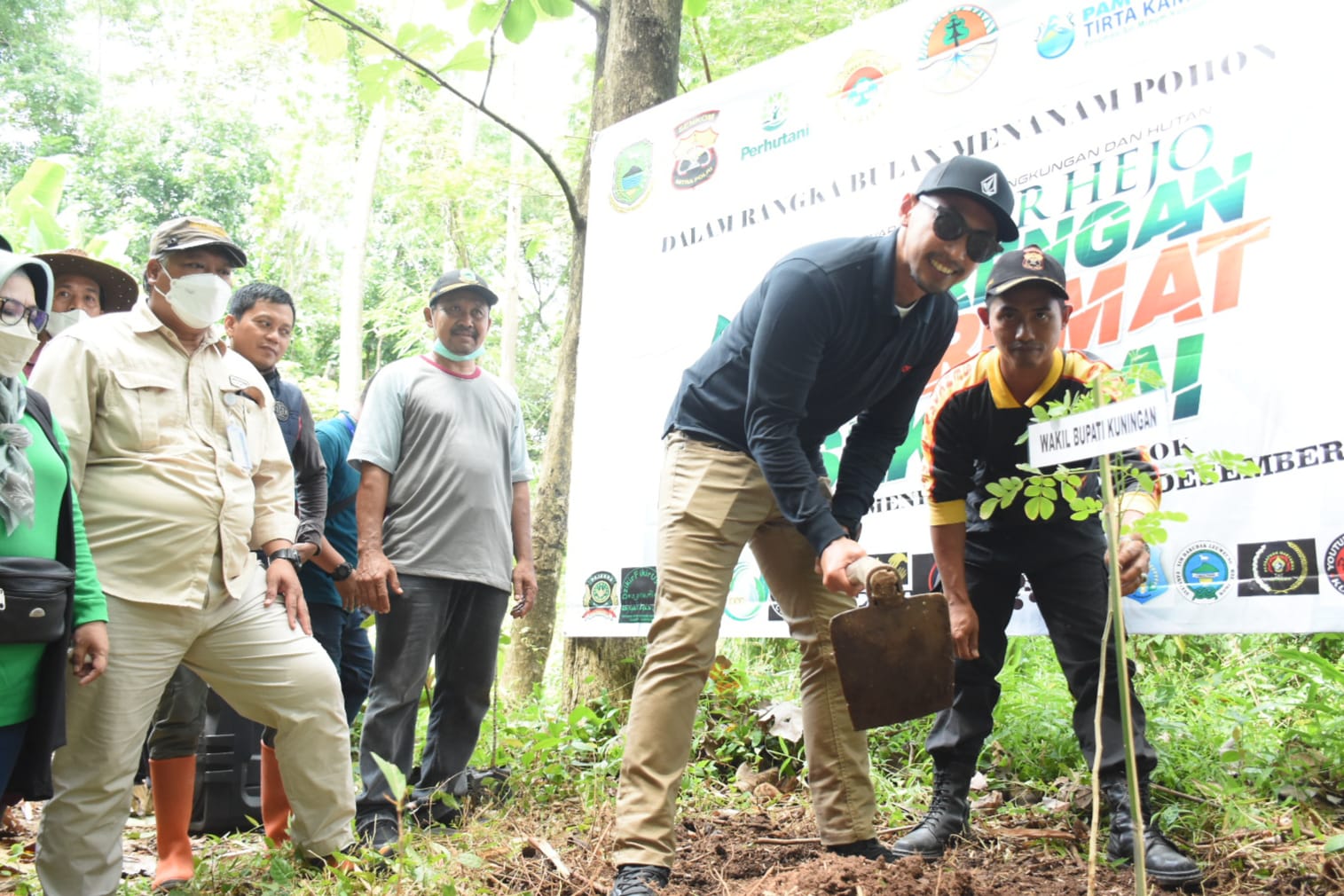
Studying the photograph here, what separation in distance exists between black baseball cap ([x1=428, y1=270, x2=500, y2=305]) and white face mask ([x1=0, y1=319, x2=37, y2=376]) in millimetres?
1634

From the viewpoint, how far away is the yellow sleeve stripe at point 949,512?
290 centimetres

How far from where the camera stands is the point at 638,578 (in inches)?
164

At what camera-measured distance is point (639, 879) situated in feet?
7.70

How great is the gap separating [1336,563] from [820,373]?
4.62 feet

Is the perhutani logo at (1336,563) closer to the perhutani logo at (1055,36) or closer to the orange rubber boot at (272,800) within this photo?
the perhutani logo at (1055,36)

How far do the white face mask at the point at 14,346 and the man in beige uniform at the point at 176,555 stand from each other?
1.40ft

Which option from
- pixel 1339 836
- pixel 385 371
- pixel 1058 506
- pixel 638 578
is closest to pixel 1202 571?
pixel 1058 506

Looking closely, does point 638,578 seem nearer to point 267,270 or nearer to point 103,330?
point 103,330

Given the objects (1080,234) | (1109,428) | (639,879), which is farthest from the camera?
(1080,234)

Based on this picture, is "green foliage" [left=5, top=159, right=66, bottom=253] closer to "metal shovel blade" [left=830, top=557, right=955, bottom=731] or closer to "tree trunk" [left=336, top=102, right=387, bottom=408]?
"metal shovel blade" [left=830, top=557, right=955, bottom=731]

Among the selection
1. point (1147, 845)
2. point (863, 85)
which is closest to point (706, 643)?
point (1147, 845)

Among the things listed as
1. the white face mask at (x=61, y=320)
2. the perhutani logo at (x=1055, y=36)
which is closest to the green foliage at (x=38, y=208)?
the white face mask at (x=61, y=320)

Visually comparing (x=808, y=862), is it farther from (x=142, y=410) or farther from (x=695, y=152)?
(x=695, y=152)

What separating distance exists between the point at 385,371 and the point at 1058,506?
90.7 inches
